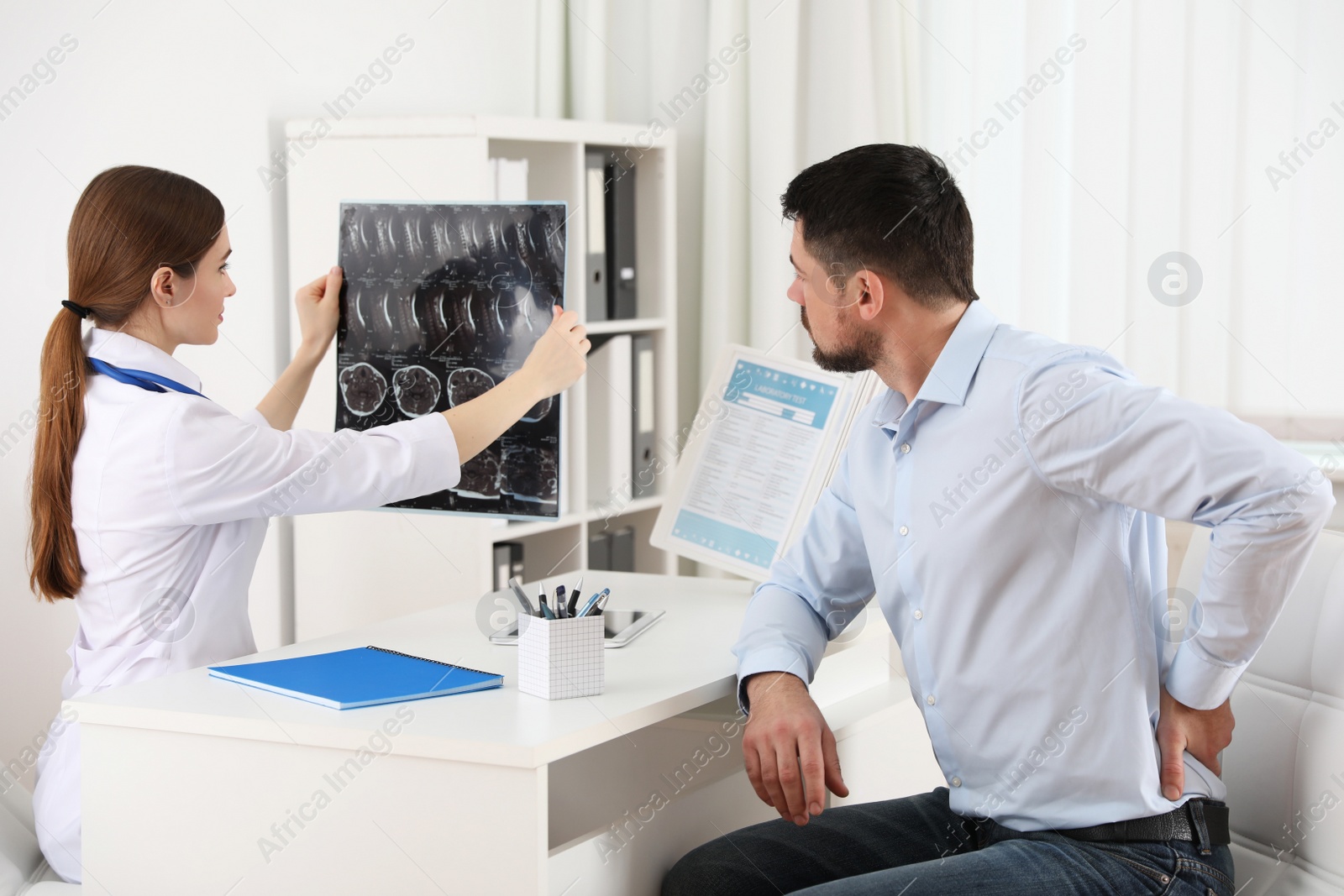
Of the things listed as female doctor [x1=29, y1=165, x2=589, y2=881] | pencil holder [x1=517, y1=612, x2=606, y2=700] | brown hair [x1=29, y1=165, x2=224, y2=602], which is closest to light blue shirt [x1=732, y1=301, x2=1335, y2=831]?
pencil holder [x1=517, y1=612, x2=606, y2=700]

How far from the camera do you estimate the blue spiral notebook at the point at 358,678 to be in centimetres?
131

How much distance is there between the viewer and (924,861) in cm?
142

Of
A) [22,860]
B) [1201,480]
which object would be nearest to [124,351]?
[22,860]

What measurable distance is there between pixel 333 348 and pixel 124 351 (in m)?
0.76

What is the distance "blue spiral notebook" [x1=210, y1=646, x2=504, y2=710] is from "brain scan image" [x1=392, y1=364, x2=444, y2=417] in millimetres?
504

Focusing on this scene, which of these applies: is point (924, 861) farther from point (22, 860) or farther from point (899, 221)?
point (22, 860)

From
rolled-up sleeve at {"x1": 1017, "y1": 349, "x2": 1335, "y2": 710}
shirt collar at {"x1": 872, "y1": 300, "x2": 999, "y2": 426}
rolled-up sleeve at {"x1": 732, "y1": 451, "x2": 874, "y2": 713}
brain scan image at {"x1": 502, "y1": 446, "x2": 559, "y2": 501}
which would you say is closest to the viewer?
rolled-up sleeve at {"x1": 1017, "y1": 349, "x2": 1335, "y2": 710}

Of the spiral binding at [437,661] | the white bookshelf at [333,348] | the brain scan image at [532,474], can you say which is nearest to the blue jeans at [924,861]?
the spiral binding at [437,661]

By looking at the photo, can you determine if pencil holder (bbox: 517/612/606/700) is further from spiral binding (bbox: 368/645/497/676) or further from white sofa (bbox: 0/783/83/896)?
white sofa (bbox: 0/783/83/896)

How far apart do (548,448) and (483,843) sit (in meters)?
0.77

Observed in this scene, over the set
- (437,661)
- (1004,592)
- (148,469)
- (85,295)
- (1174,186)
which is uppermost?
(1174,186)

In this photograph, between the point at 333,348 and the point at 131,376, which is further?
the point at 333,348

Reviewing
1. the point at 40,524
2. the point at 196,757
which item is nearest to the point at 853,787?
the point at 196,757

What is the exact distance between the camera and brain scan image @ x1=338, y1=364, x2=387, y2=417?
1914 mm
